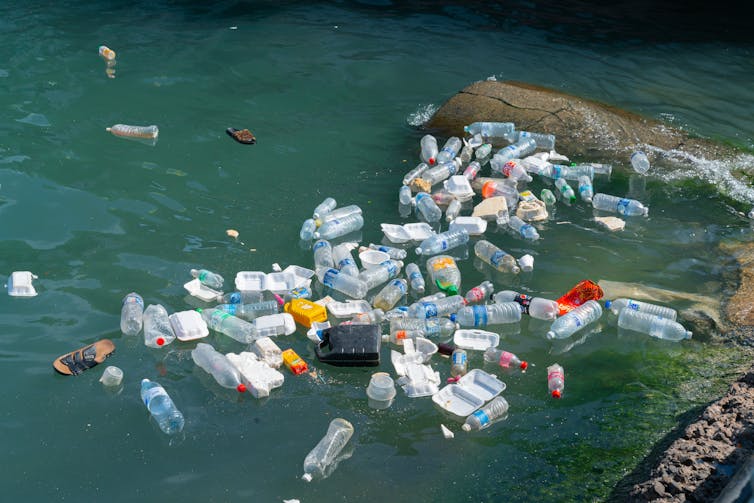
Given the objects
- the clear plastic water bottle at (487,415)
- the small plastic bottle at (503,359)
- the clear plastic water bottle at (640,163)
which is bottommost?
the clear plastic water bottle at (487,415)

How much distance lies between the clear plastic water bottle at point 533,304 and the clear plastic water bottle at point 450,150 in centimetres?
230

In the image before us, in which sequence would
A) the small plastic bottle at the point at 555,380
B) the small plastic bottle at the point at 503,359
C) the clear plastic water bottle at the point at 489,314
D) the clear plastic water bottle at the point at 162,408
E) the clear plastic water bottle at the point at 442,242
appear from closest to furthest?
the clear plastic water bottle at the point at 162,408
the small plastic bottle at the point at 555,380
the small plastic bottle at the point at 503,359
the clear plastic water bottle at the point at 489,314
the clear plastic water bottle at the point at 442,242

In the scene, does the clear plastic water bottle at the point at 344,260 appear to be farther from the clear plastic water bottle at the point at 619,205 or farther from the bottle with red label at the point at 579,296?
the clear plastic water bottle at the point at 619,205

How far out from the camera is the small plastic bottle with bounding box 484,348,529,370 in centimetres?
463

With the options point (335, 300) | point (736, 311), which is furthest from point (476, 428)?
point (736, 311)

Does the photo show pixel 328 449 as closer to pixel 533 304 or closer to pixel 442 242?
pixel 533 304

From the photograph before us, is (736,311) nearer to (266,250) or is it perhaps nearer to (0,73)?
(266,250)

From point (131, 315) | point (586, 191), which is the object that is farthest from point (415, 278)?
point (586, 191)

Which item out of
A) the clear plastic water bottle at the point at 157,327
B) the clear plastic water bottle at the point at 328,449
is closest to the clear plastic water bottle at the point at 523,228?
the clear plastic water bottle at the point at 328,449

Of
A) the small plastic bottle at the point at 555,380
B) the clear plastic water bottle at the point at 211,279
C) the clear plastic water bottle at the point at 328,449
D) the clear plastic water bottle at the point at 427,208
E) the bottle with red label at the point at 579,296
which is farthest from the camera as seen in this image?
the clear plastic water bottle at the point at 427,208

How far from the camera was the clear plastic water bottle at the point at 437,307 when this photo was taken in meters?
4.98

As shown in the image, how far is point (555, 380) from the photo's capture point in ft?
14.6

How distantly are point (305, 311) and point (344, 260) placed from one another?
672 mm

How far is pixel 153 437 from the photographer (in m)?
4.11
